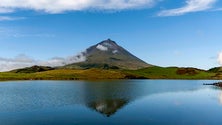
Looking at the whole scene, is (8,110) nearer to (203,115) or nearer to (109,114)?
(109,114)

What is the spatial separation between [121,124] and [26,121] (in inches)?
530

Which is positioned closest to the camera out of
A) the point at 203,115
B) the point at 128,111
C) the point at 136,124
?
the point at 136,124

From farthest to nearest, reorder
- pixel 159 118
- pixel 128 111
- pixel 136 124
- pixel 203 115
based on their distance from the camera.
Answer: pixel 128 111, pixel 203 115, pixel 159 118, pixel 136 124

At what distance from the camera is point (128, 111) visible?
55344 mm

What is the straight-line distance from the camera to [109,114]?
52.0 meters

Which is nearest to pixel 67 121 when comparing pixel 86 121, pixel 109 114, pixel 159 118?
pixel 86 121

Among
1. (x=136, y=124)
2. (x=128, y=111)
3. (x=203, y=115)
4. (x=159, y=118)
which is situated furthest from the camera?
(x=128, y=111)

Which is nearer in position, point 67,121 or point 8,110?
point 67,121

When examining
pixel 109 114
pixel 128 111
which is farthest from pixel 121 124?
pixel 128 111

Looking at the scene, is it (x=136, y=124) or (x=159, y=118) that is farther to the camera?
(x=159, y=118)

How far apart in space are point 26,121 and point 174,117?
2259 centimetres

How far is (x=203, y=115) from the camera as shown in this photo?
169ft

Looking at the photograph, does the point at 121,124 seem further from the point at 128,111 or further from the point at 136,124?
the point at 128,111

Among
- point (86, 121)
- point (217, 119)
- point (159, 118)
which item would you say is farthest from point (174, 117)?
point (86, 121)
